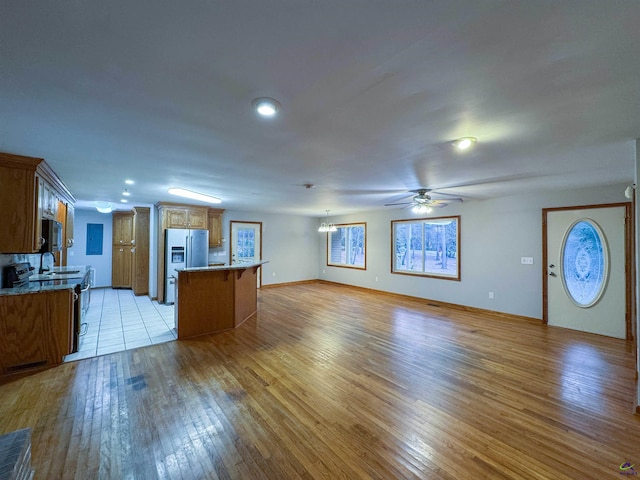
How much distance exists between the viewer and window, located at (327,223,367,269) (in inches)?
323

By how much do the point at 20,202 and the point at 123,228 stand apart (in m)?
5.40

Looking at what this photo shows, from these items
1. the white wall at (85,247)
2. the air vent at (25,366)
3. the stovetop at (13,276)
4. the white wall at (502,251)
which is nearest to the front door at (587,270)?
the white wall at (502,251)

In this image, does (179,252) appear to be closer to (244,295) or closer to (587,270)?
(244,295)

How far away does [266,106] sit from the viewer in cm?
174

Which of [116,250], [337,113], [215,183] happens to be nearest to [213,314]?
[215,183]

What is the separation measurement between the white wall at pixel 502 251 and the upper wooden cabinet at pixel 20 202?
262 inches

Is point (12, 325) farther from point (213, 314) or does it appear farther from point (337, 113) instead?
point (337, 113)

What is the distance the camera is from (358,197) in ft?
17.4

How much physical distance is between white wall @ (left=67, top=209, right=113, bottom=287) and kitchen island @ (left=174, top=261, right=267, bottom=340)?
553cm

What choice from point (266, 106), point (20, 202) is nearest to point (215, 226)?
point (20, 202)

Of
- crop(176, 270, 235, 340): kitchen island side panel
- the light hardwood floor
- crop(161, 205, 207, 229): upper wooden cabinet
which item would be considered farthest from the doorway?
the light hardwood floor

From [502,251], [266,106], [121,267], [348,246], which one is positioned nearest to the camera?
[266,106]

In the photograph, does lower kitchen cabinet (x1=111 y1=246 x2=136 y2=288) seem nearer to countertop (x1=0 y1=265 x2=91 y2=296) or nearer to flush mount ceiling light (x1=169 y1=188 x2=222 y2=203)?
countertop (x1=0 y1=265 x2=91 y2=296)

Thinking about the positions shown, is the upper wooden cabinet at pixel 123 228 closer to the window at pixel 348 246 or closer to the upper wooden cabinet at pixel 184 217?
the upper wooden cabinet at pixel 184 217
